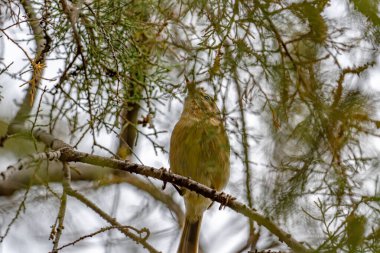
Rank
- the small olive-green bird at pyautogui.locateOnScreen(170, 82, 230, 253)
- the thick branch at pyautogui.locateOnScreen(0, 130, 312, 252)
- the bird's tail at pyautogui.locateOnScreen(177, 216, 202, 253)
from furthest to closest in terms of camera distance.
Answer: the bird's tail at pyautogui.locateOnScreen(177, 216, 202, 253) < the small olive-green bird at pyautogui.locateOnScreen(170, 82, 230, 253) < the thick branch at pyautogui.locateOnScreen(0, 130, 312, 252)

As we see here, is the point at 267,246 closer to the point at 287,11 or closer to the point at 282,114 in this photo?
the point at 282,114

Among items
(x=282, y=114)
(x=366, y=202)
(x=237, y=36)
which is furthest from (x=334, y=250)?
(x=237, y=36)

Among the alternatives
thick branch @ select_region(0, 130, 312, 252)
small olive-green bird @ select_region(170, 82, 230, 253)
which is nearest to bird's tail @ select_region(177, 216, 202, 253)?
small olive-green bird @ select_region(170, 82, 230, 253)

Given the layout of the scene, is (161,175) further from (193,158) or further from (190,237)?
(190,237)

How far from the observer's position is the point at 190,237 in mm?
4738

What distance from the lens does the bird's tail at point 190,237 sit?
467 cm

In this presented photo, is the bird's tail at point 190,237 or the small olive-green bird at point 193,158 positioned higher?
the small olive-green bird at point 193,158

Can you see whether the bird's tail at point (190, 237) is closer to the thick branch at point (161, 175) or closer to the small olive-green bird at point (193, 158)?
the small olive-green bird at point (193, 158)

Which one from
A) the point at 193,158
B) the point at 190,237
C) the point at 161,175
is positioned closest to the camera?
the point at 161,175

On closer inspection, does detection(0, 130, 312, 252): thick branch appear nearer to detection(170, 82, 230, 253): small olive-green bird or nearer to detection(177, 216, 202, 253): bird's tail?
detection(170, 82, 230, 253): small olive-green bird

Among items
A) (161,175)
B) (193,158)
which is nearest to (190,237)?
(193,158)

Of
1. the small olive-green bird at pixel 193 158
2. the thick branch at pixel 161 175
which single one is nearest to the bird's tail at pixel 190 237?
the small olive-green bird at pixel 193 158

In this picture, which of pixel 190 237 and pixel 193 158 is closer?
pixel 193 158

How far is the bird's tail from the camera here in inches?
184
